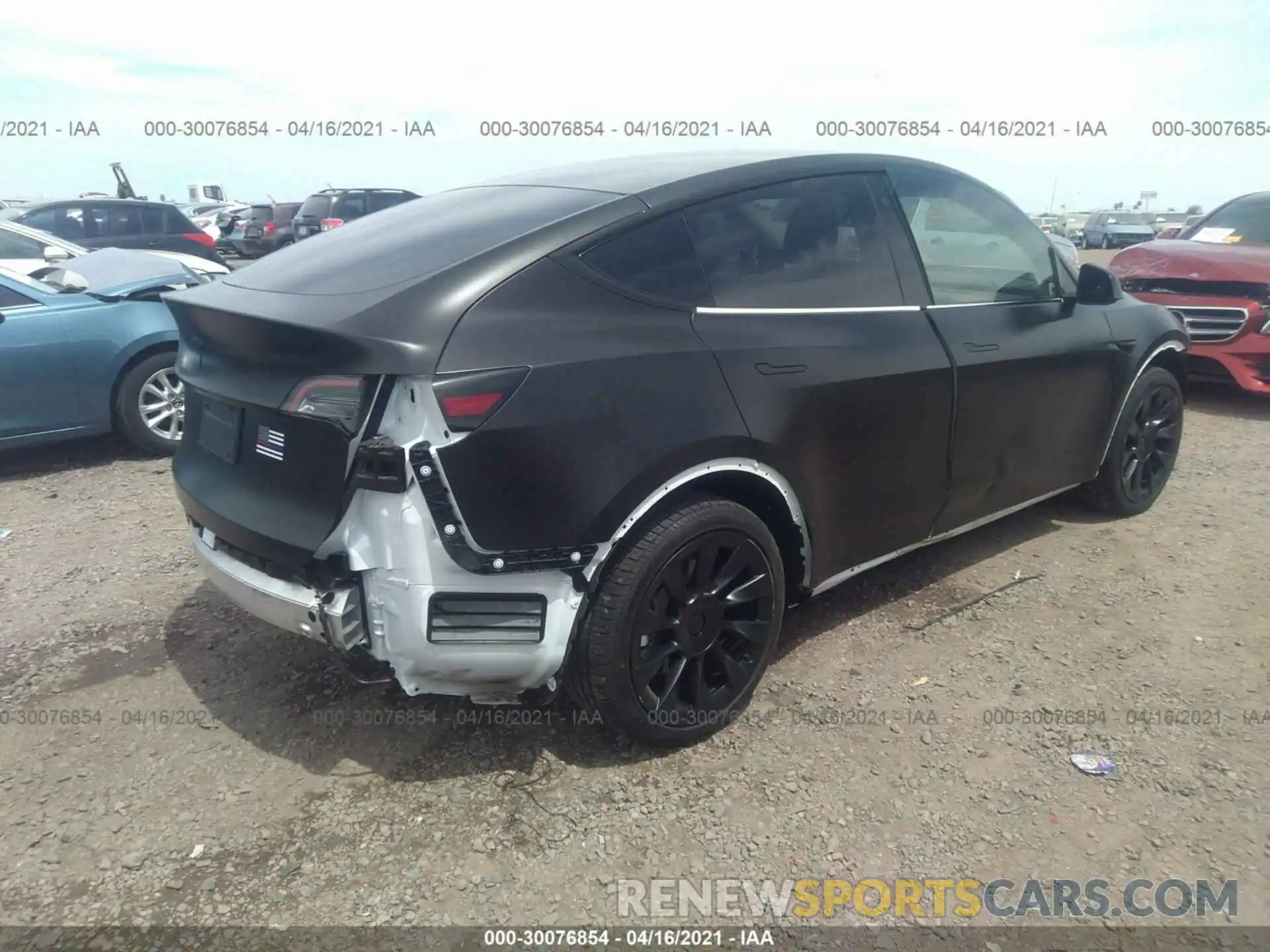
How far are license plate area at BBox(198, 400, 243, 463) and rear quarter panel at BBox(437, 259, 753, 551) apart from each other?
843 millimetres

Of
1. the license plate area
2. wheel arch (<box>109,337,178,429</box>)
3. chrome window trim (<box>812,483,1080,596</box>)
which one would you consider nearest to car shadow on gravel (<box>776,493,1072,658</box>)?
chrome window trim (<box>812,483,1080,596</box>)

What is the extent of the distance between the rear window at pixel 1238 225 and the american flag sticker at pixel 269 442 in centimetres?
802

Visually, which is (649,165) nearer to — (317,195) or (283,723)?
(283,723)

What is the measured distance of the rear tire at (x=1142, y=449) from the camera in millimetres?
4426

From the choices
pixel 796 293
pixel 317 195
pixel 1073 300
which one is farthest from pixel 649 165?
pixel 317 195

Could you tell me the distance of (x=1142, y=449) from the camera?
182 inches

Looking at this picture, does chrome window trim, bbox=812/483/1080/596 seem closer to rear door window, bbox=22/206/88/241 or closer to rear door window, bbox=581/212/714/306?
rear door window, bbox=581/212/714/306

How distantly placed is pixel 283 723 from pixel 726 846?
1.52 m

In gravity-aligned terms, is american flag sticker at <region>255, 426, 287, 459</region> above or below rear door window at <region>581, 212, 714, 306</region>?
below

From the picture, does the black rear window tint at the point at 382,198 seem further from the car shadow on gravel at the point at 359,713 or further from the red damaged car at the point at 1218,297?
the car shadow on gravel at the point at 359,713

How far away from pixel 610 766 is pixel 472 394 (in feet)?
4.10

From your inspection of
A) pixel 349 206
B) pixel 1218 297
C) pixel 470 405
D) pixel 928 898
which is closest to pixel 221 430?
pixel 470 405

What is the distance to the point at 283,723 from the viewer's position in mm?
2965

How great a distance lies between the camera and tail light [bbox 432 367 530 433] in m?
2.21
